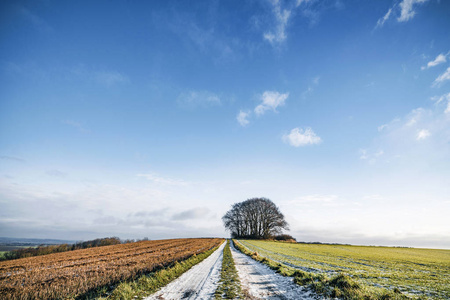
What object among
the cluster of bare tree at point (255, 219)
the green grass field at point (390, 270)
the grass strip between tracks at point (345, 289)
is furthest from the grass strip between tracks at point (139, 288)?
the cluster of bare tree at point (255, 219)

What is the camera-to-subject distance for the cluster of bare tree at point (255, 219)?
71.8m

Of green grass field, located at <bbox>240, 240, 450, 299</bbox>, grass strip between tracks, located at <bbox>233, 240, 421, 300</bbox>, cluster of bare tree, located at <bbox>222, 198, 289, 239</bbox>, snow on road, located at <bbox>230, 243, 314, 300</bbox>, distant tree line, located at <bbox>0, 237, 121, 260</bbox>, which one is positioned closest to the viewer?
grass strip between tracks, located at <bbox>233, 240, 421, 300</bbox>

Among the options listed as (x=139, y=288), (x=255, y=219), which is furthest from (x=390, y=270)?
(x=255, y=219)

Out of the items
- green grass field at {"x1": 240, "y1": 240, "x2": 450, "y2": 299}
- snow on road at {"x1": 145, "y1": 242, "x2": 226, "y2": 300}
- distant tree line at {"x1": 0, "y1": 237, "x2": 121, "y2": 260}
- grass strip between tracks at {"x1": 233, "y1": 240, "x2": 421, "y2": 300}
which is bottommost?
distant tree line at {"x1": 0, "y1": 237, "x2": 121, "y2": 260}

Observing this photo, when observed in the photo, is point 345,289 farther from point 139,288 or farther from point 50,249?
point 50,249

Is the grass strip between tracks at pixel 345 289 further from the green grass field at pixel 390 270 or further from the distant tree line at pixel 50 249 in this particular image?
the distant tree line at pixel 50 249

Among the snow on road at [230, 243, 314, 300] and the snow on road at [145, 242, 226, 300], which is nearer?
the snow on road at [145, 242, 226, 300]

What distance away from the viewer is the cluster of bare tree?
236 ft

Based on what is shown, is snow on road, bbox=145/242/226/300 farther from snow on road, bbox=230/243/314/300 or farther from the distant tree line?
the distant tree line

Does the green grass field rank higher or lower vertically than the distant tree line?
higher

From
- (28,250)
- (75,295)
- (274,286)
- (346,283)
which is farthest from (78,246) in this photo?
(346,283)

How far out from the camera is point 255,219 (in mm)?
76062

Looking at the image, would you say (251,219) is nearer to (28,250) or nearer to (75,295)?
(28,250)

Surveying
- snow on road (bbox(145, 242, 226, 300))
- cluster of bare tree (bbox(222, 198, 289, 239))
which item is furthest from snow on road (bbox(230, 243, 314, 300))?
cluster of bare tree (bbox(222, 198, 289, 239))
